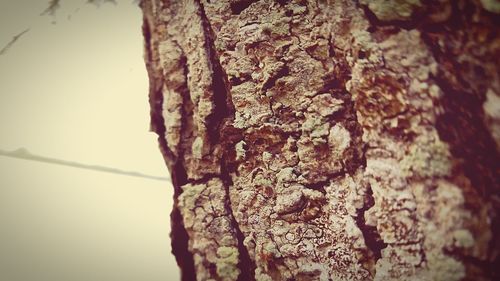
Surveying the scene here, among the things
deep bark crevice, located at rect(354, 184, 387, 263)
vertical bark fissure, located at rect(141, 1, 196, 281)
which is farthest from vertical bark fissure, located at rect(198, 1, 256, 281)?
deep bark crevice, located at rect(354, 184, 387, 263)

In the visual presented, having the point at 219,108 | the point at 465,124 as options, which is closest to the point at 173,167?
the point at 219,108

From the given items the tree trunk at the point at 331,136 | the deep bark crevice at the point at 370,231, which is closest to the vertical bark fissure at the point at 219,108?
the tree trunk at the point at 331,136

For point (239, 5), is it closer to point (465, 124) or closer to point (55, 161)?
point (465, 124)

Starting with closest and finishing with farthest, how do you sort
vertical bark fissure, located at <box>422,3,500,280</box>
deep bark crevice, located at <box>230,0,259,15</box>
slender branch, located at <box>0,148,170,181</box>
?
1. vertical bark fissure, located at <box>422,3,500,280</box>
2. deep bark crevice, located at <box>230,0,259,15</box>
3. slender branch, located at <box>0,148,170,181</box>

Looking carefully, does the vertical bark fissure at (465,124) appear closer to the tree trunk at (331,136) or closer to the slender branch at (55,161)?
the tree trunk at (331,136)

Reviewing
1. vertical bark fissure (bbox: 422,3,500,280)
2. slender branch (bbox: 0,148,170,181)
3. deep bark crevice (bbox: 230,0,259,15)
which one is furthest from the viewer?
slender branch (bbox: 0,148,170,181)

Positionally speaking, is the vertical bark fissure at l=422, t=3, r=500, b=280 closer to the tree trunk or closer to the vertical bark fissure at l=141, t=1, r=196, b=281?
the tree trunk

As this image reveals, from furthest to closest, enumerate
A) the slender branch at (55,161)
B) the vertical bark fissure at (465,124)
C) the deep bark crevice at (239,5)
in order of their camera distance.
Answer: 1. the slender branch at (55,161)
2. the deep bark crevice at (239,5)
3. the vertical bark fissure at (465,124)

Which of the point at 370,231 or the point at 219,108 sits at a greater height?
the point at 219,108
